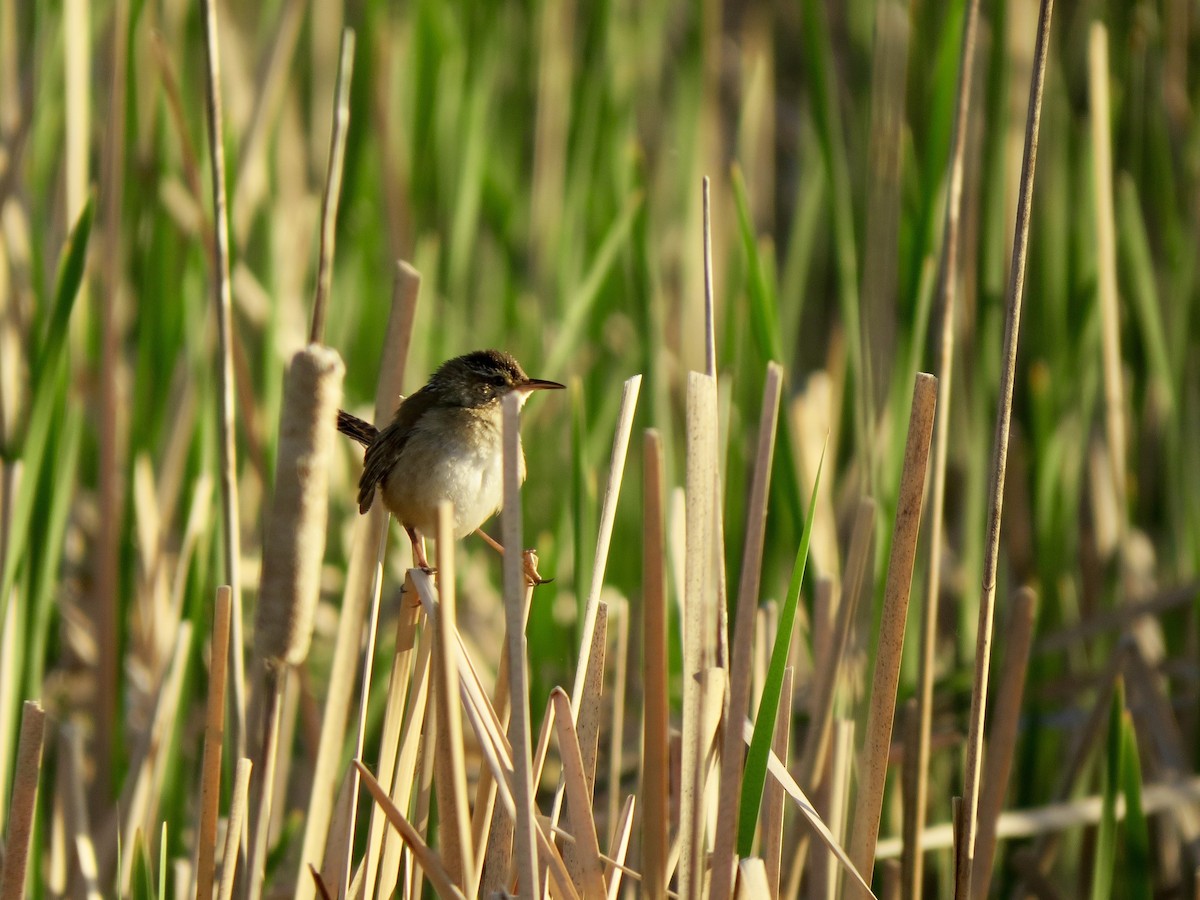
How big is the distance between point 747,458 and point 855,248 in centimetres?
72

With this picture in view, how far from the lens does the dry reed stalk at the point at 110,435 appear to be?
2447 mm

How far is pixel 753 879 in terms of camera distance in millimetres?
1476

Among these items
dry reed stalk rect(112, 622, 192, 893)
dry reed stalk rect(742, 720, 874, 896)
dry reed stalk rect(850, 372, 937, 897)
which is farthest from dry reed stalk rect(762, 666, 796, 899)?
dry reed stalk rect(112, 622, 192, 893)

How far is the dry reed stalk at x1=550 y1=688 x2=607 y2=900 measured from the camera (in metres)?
1.54

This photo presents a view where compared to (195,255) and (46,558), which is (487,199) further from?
(46,558)

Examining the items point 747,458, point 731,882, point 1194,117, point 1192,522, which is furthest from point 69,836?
point 1194,117

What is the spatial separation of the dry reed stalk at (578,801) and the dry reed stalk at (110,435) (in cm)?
128

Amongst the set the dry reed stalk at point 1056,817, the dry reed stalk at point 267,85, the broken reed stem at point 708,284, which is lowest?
the dry reed stalk at point 1056,817

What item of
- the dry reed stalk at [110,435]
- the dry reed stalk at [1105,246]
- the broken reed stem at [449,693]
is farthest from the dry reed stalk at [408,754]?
the dry reed stalk at [1105,246]

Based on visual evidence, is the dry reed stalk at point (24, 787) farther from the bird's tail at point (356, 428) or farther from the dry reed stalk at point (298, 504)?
the bird's tail at point (356, 428)

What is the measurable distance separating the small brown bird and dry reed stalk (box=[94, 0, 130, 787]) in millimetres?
481

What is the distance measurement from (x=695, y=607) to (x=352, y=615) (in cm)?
63

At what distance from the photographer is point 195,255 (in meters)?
2.88

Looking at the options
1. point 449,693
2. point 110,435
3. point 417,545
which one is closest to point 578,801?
point 449,693
